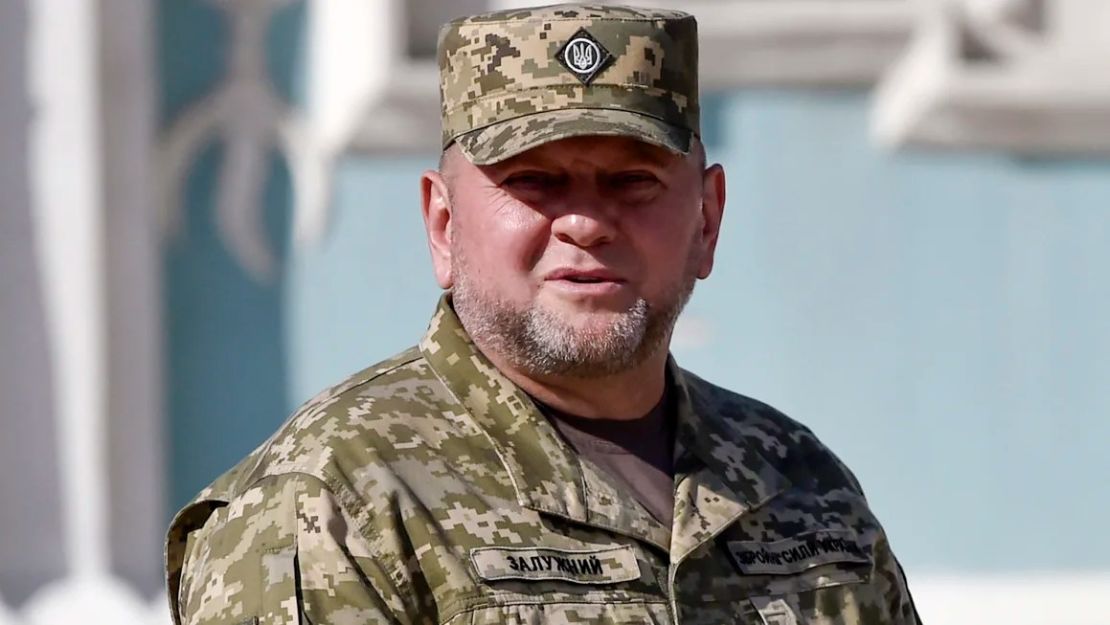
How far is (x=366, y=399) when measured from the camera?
1967 mm

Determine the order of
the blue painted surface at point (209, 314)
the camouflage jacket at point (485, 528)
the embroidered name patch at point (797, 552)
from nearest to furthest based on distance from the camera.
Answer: the camouflage jacket at point (485, 528) → the embroidered name patch at point (797, 552) → the blue painted surface at point (209, 314)

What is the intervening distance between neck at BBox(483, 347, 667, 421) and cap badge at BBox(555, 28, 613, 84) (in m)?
0.28

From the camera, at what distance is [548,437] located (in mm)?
2025

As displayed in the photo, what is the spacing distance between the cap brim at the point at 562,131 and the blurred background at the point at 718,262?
221 centimetres

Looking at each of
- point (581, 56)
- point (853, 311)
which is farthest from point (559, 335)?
point (853, 311)

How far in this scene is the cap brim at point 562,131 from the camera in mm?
1982

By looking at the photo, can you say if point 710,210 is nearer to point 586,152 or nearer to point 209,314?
point 586,152

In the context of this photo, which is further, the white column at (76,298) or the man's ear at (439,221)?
the white column at (76,298)

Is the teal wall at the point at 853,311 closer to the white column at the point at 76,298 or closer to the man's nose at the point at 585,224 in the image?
the white column at the point at 76,298

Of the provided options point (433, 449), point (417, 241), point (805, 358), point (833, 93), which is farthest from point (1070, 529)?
point (433, 449)

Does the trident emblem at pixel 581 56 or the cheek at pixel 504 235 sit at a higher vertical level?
the trident emblem at pixel 581 56

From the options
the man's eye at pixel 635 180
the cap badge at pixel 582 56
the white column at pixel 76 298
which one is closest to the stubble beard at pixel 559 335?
the man's eye at pixel 635 180

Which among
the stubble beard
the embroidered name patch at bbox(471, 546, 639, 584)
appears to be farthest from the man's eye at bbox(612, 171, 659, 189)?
the embroidered name patch at bbox(471, 546, 639, 584)

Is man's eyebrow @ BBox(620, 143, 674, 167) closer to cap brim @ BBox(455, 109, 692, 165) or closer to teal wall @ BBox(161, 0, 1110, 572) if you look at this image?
cap brim @ BBox(455, 109, 692, 165)
